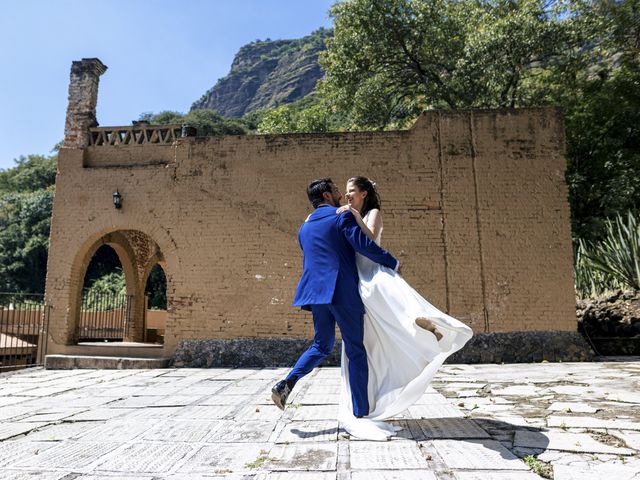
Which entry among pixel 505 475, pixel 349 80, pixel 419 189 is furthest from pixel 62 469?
pixel 349 80

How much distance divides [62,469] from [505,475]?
6.79 ft

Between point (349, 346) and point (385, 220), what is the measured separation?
4906mm

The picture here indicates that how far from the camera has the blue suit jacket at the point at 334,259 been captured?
318 cm

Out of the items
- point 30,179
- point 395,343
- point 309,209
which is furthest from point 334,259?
point 30,179

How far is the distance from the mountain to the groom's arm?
98416 millimetres

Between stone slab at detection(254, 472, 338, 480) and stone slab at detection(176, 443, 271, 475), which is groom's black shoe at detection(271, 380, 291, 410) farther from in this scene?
stone slab at detection(254, 472, 338, 480)

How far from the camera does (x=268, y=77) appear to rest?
113m

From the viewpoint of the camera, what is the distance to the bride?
3.01m

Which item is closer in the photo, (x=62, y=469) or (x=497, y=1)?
(x=62, y=469)

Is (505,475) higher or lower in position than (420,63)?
lower

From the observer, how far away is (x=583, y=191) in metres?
14.8

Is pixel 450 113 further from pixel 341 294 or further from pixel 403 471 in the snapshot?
pixel 403 471

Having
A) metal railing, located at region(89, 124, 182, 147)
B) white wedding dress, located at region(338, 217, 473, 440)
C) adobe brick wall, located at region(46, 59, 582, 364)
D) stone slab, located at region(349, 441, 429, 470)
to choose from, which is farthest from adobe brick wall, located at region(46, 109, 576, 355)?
stone slab, located at region(349, 441, 429, 470)

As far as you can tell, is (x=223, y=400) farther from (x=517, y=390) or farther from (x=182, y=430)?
(x=517, y=390)
